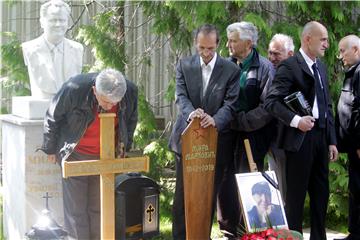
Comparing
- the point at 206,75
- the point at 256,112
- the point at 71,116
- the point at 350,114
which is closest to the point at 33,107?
the point at 71,116

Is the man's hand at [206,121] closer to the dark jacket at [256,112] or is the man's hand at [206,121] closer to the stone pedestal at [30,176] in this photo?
the dark jacket at [256,112]

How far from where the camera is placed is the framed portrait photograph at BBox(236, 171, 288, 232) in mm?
4559

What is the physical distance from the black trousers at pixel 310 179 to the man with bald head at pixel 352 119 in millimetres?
375

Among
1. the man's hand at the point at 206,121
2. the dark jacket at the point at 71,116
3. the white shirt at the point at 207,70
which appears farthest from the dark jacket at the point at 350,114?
the dark jacket at the point at 71,116

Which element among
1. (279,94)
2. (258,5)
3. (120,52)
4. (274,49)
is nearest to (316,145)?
(279,94)

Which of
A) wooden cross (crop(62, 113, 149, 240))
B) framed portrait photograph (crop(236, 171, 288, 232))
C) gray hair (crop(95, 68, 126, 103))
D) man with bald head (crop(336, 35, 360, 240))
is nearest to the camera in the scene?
wooden cross (crop(62, 113, 149, 240))

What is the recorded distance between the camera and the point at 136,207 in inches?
186

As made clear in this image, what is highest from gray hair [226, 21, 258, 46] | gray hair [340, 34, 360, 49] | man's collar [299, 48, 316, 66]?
gray hair [226, 21, 258, 46]

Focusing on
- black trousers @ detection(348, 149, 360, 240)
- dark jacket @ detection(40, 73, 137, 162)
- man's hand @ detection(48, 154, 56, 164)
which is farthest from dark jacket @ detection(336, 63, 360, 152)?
man's hand @ detection(48, 154, 56, 164)

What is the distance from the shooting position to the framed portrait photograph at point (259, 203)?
4559mm

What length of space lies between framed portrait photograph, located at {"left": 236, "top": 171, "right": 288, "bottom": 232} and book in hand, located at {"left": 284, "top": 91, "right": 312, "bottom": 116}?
25.0 inches

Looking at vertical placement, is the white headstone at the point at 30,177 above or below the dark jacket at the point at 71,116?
below

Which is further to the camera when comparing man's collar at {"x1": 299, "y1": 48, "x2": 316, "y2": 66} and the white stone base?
the white stone base

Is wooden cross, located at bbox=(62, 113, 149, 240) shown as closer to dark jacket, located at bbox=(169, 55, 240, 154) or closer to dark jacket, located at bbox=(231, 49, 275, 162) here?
dark jacket, located at bbox=(169, 55, 240, 154)
